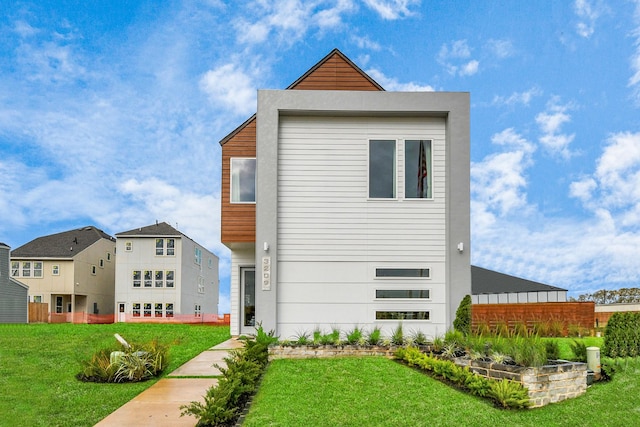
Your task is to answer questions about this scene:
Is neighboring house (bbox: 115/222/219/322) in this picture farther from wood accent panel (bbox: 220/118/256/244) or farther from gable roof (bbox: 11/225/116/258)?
wood accent panel (bbox: 220/118/256/244)

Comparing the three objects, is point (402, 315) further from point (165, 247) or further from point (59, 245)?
point (59, 245)

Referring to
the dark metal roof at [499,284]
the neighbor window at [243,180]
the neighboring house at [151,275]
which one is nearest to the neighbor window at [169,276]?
the neighboring house at [151,275]

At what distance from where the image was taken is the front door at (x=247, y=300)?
17703 millimetres

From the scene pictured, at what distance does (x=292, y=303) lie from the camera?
12.8 m

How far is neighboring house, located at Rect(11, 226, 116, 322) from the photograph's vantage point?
116 feet

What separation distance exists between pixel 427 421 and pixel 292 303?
620cm

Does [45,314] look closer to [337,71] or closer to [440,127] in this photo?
[337,71]

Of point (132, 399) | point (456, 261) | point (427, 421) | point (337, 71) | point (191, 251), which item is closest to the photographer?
point (427, 421)

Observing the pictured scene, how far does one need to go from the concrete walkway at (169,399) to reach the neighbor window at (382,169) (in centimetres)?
553

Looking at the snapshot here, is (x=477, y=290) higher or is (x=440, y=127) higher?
(x=440, y=127)

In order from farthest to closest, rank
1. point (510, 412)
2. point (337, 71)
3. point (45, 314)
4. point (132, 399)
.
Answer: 1. point (45, 314)
2. point (337, 71)
3. point (132, 399)
4. point (510, 412)

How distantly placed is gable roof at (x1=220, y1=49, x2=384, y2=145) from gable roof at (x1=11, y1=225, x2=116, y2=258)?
27.1 m

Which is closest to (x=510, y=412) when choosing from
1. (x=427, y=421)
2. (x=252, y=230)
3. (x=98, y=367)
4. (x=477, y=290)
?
(x=427, y=421)

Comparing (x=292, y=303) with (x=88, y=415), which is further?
(x=292, y=303)
